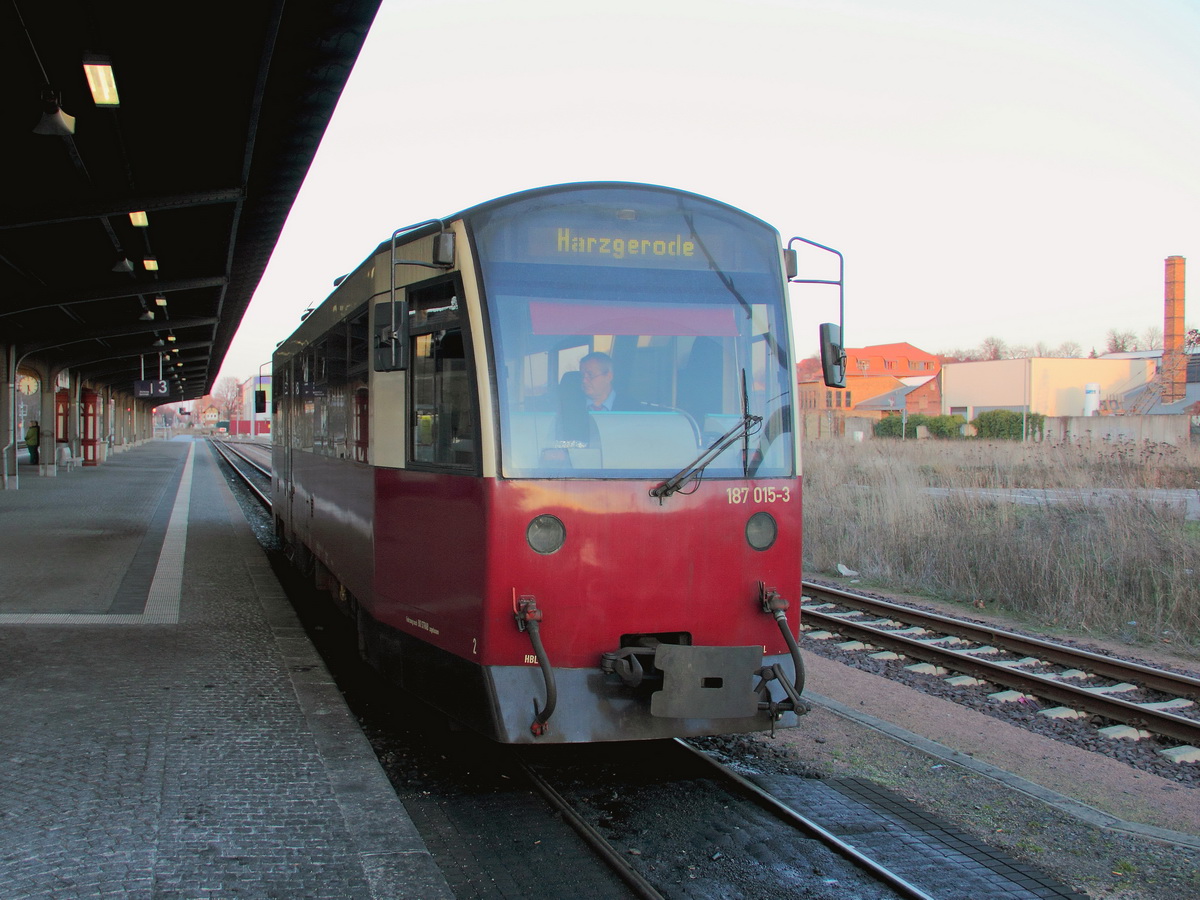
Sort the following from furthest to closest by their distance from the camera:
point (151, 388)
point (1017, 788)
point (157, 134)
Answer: point (151, 388) < point (157, 134) < point (1017, 788)

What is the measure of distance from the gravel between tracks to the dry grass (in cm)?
402

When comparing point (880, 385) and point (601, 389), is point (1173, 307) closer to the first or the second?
point (880, 385)

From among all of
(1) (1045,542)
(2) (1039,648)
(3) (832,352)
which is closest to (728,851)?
(3) (832,352)

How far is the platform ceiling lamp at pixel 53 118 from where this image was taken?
33.1ft

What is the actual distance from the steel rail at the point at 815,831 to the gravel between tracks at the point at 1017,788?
0.51 m

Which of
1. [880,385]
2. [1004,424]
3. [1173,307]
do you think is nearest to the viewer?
[1004,424]

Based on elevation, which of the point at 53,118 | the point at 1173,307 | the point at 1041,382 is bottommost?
the point at 1041,382

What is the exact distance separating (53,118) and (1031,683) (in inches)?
419

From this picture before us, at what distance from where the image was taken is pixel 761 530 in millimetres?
5320

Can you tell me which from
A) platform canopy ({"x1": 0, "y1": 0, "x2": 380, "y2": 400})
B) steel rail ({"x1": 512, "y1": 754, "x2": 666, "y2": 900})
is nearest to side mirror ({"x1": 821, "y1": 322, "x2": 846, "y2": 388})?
steel rail ({"x1": 512, "y1": 754, "x2": 666, "y2": 900})

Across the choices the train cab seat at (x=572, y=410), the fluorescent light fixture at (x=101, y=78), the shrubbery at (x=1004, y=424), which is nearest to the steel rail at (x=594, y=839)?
the train cab seat at (x=572, y=410)

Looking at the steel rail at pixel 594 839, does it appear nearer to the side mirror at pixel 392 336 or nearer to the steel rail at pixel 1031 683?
the side mirror at pixel 392 336

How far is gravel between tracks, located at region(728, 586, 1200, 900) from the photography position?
447 cm

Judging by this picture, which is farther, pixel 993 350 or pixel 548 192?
pixel 993 350
